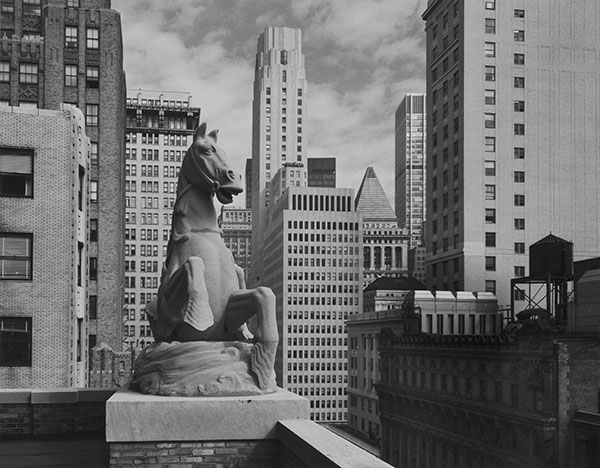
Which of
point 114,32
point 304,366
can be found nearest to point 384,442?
point 114,32

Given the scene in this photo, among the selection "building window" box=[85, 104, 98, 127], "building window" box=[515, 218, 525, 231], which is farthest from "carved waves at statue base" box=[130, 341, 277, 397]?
"building window" box=[515, 218, 525, 231]

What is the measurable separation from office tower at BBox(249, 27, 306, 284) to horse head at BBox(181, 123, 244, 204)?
11218 centimetres

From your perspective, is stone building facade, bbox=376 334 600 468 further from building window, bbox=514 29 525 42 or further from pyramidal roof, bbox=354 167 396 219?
pyramidal roof, bbox=354 167 396 219

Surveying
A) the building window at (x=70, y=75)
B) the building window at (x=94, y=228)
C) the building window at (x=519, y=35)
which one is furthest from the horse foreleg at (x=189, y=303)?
the building window at (x=519, y=35)

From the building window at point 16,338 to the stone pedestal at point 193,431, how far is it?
14789 millimetres

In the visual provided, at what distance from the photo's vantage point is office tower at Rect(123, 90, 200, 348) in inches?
3477

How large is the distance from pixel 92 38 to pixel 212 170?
37.9m

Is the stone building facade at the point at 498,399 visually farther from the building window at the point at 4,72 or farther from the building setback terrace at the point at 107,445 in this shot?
the building window at the point at 4,72

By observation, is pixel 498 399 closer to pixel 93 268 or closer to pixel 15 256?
pixel 15 256

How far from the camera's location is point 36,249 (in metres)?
20.4

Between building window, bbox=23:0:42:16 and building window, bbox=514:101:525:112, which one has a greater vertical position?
building window, bbox=23:0:42:16

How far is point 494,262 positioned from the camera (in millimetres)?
51469

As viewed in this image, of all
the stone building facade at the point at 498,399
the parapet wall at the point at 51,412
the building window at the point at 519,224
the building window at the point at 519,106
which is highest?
the building window at the point at 519,106

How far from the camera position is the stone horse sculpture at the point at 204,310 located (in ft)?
23.0
